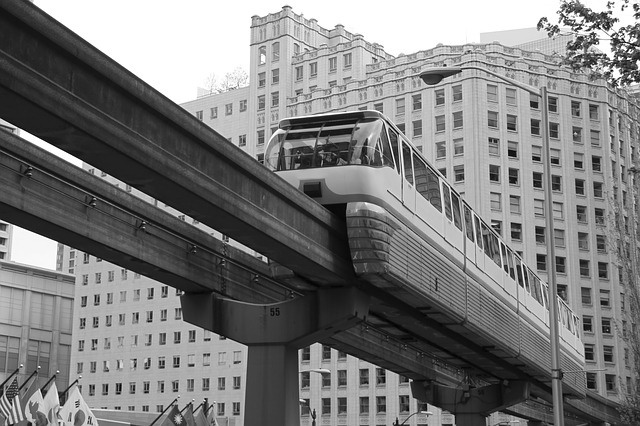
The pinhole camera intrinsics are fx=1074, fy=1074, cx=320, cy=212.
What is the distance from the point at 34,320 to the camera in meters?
105

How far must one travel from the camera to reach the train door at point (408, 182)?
76.6ft

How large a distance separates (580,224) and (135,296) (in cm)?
4528

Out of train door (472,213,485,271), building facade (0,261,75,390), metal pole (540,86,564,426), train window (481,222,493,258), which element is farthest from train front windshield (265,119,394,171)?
building facade (0,261,75,390)

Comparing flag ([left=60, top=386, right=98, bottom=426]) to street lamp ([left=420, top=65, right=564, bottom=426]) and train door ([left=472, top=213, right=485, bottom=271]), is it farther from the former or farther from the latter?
street lamp ([left=420, top=65, right=564, bottom=426])

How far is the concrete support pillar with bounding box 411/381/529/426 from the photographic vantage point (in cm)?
4488

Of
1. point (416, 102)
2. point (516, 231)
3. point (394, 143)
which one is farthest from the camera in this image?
point (416, 102)

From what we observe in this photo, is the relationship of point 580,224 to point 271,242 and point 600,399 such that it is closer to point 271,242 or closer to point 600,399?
point 600,399

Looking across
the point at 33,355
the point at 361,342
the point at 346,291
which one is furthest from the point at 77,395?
the point at 33,355

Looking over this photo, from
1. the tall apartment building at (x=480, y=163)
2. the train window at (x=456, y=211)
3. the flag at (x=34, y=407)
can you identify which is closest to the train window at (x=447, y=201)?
the train window at (x=456, y=211)

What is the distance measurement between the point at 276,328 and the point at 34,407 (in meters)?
12.7

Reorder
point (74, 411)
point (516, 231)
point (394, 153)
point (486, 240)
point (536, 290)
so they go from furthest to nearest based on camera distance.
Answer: point (516, 231) < point (536, 290) < point (74, 411) < point (486, 240) < point (394, 153)

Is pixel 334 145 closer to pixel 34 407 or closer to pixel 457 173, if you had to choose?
pixel 34 407

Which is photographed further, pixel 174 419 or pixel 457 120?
pixel 457 120

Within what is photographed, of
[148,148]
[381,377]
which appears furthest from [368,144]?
[381,377]
